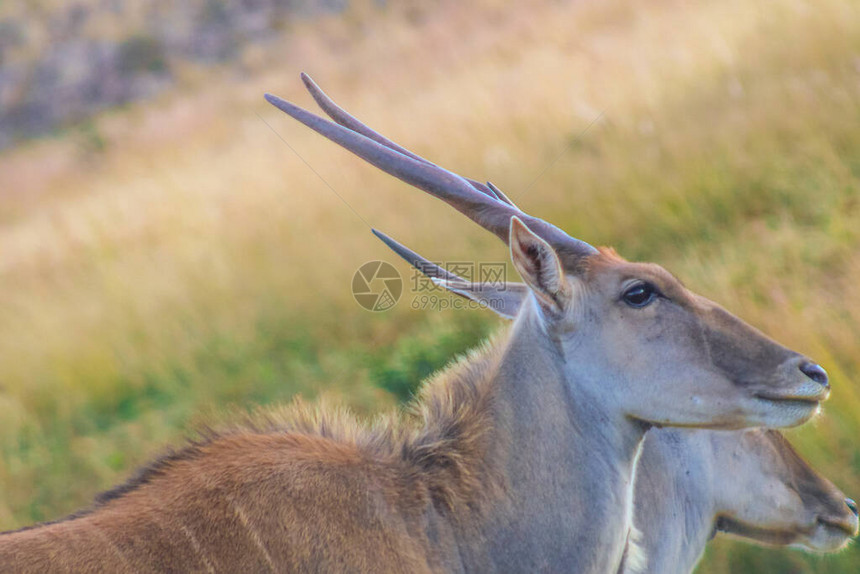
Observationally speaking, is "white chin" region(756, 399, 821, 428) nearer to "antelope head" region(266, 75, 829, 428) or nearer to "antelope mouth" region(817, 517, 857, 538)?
"antelope head" region(266, 75, 829, 428)

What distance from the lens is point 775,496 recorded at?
381cm

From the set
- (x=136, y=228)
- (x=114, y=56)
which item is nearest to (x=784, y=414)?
(x=136, y=228)

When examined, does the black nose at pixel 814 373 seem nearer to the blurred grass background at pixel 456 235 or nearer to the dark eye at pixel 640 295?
the dark eye at pixel 640 295

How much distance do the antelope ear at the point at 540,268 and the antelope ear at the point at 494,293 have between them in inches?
17.9

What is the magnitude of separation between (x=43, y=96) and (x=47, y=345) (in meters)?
18.8

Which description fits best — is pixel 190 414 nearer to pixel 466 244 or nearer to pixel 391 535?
pixel 466 244

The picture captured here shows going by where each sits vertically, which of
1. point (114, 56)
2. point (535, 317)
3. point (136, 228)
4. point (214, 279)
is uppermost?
point (114, 56)

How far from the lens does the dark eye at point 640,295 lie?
10.5 ft

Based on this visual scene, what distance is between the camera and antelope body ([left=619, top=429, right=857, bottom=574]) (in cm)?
377

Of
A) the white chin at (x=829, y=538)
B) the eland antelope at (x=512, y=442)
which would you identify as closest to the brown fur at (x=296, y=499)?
the eland antelope at (x=512, y=442)

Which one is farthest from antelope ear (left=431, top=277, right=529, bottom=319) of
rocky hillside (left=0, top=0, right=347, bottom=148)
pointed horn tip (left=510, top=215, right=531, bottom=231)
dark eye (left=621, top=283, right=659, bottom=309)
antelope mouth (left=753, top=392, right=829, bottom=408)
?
rocky hillside (left=0, top=0, right=347, bottom=148)

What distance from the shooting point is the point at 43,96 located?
25.1 meters

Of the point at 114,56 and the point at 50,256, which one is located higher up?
the point at 114,56

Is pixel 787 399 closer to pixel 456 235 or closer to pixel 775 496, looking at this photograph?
pixel 775 496
